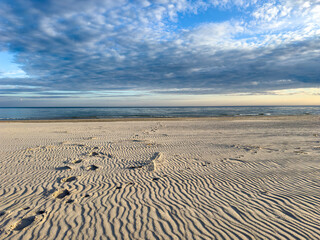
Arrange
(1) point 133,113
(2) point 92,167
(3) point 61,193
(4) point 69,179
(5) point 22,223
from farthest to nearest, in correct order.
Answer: (1) point 133,113 < (2) point 92,167 < (4) point 69,179 < (3) point 61,193 < (5) point 22,223

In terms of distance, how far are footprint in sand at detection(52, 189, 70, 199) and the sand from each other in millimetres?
47

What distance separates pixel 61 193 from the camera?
6.07 meters

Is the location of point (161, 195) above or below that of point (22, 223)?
below

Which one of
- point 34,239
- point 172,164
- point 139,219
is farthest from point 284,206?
point 34,239

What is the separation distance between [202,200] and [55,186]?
5.00 metres

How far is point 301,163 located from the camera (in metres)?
8.90

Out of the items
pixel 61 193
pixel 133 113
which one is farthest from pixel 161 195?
pixel 133 113

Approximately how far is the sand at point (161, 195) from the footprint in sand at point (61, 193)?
1.9 inches

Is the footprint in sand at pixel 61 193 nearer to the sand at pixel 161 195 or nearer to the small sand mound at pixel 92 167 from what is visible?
the sand at pixel 161 195

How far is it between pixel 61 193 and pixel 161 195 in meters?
3.21

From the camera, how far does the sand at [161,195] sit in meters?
4.25

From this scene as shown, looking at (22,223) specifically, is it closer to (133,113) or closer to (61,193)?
(61,193)

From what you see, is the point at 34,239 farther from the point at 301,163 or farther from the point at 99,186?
the point at 301,163

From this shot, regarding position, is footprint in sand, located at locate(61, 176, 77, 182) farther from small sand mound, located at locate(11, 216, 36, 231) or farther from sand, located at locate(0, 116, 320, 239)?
small sand mound, located at locate(11, 216, 36, 231)
